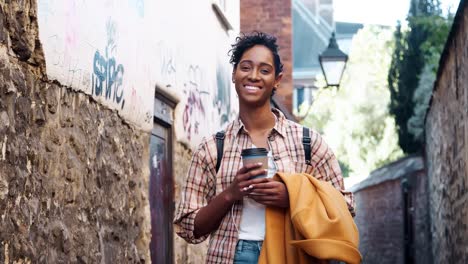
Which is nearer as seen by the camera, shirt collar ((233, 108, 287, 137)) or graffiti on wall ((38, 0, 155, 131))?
shirt collar ((233, 108, 287, 137))

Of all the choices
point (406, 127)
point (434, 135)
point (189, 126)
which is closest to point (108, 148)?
point (189, 126)

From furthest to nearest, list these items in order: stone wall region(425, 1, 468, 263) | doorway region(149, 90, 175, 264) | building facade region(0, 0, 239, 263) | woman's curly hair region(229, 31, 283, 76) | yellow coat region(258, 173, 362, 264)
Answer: stone wall region(425, 1, 468, 263)
doorway region(149, 90, 175, 264)
building facade region(0, 0, 239, 263)
woman's curly hair region(229, 31, 283, 76)
yellow coat region(258, 173, 362, 264)

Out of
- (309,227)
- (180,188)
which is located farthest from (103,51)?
(180,188)

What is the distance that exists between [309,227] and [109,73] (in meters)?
3.05

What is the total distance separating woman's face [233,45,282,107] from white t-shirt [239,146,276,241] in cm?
40

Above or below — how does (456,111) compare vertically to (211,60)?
below

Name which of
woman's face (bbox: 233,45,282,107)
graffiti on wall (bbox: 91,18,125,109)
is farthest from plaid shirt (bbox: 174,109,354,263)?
graffiti on wall (bbox: 91,18,125,109)

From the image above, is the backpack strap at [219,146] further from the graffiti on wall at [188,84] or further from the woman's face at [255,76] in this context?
the graffiti on wall at [188,84]

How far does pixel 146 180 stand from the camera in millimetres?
7957

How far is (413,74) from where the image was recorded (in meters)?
24.7

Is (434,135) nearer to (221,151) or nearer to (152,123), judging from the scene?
(152,123)

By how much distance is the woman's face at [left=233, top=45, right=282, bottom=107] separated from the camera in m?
4.60

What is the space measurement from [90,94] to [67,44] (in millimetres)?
498

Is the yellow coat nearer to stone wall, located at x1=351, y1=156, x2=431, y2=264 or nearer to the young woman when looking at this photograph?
the young woman
